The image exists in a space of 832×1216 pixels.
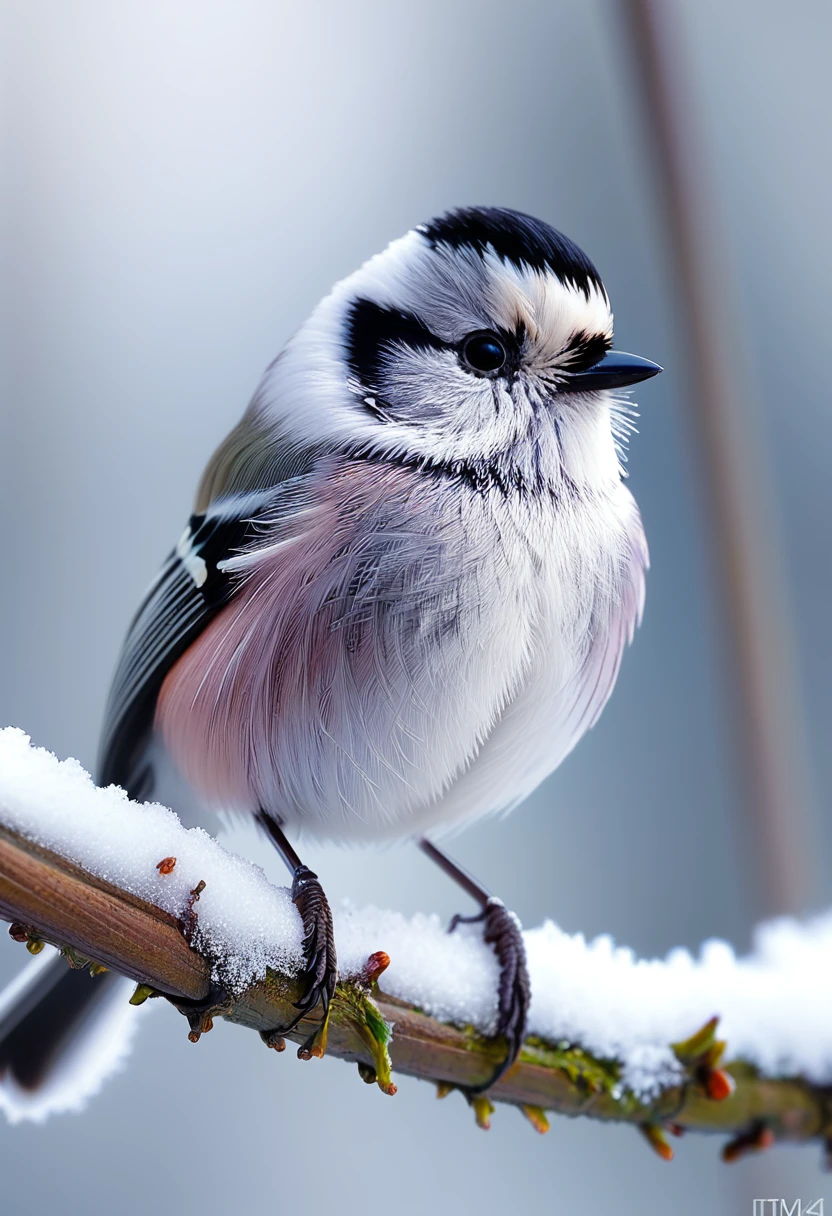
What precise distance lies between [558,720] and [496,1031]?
0.25 meters

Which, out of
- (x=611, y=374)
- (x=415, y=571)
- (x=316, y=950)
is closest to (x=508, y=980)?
(x=316, y=950)

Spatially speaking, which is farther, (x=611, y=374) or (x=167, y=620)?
(x=167, y=620)

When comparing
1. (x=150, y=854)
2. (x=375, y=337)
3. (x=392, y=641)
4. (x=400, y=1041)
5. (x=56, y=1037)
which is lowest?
(x=56, y=1037)

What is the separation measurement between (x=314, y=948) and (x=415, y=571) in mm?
262

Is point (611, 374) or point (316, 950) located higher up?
point (611, 374)

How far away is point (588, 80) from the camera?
1.78 m

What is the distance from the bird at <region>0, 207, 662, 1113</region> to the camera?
0.69 meters

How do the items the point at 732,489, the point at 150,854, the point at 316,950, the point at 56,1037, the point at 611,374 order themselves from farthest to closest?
the point at 732,489 < the point at 56,1037 < the point at 611,374 < the point at 316,950 < the point at 150,854

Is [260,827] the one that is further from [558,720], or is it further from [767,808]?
[767,808]

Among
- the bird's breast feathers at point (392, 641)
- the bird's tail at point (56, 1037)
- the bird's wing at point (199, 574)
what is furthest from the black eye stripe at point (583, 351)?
the bird's tail at point (56, 1037)

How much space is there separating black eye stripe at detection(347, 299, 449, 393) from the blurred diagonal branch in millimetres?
366

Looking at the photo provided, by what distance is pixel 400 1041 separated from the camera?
0.68m

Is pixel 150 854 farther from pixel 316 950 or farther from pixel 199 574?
pixel 199 574

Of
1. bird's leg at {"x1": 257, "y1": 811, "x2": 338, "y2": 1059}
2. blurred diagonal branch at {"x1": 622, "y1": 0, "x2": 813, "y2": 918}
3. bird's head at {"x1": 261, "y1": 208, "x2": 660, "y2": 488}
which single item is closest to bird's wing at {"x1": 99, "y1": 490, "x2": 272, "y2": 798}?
bird's head at {"x1": 261, "y1": 208, "x2": 660, "y2": 488}
